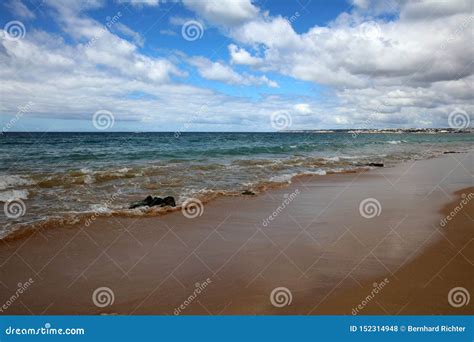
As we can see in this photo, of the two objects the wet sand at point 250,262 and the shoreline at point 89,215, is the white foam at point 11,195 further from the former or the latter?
the wet sand at point 250,262

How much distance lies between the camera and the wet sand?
459 cm

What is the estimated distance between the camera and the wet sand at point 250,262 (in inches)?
181

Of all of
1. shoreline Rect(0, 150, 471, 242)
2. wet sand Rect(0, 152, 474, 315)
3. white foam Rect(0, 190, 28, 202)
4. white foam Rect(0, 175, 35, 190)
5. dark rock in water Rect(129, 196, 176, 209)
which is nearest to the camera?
wet sand Rect(0, 152, 474, 315)

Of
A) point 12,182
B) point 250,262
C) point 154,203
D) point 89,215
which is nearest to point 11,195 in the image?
point 12,182

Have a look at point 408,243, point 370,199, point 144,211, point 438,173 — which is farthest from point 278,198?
point 438,173

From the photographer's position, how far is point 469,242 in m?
6.52

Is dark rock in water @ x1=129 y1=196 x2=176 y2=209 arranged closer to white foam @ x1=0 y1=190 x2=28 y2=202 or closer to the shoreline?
the shoreline

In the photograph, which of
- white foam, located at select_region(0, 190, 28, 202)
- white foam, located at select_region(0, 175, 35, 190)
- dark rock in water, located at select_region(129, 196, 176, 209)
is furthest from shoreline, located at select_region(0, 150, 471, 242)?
white foam, located at select_region(0, 175, 35, 190)

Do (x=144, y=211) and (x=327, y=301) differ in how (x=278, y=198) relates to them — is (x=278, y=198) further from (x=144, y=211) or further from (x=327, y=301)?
(x=327, y=301)

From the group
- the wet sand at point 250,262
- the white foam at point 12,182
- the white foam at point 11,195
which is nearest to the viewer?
the wet sand at point 250,262

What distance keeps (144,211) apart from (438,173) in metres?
14.2

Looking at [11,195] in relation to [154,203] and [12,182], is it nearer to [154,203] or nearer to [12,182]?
[12,182]

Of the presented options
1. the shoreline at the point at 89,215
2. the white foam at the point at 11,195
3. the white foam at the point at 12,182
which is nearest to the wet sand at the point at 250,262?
the shoreline at the point at 89,215

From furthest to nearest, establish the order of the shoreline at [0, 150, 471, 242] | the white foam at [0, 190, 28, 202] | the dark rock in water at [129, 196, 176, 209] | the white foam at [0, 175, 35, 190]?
the white foam at [0, 175, 35, 190] → the white foam at [0, 190, 28, 202] → the dark rock in water at [129, 196, 176, 209] → the shoreline at [0, 150, 471, 242]
